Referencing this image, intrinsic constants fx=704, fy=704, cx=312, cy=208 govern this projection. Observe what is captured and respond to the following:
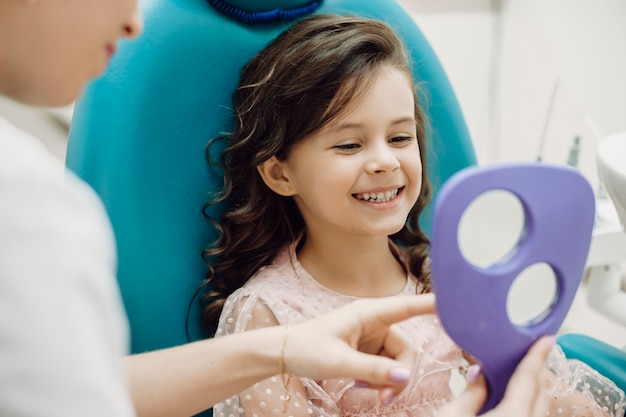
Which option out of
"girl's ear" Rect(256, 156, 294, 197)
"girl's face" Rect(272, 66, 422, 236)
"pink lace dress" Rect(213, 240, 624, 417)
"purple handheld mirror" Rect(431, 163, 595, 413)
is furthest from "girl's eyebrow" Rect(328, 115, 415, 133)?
"purple handheld mirror" Rect(431, 163, 595, 413)

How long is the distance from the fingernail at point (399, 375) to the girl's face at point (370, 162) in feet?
1.00

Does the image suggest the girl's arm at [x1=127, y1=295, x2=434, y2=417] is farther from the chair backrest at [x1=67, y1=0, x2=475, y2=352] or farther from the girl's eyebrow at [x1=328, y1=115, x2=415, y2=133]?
the girl's eyebrow at [x1=328, y1=115, x2=415, y2=133]

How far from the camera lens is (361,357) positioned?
57cm

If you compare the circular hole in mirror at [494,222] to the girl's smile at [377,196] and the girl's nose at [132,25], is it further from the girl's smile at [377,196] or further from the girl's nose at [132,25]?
the girl's nose at [132,25]

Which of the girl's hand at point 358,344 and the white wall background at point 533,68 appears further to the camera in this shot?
the white wall background at point 533,68

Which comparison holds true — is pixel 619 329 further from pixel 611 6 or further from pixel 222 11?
pixel 222 11

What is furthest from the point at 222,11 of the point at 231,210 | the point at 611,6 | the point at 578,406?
the point at 611,6

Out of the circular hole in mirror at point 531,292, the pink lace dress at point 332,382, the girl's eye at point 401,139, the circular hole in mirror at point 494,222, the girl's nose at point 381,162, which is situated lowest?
the circular hole in mirror at point 531,292

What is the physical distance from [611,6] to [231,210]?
1008 mm

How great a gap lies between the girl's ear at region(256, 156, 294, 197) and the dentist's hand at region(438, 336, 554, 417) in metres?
0.41

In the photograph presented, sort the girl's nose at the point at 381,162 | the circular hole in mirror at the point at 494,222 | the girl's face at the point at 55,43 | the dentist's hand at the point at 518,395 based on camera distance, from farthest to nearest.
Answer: the circular hole in mirror at the point at 494,222 → the girl's nose at the point at 381,162 → the dentist's hand at the point at 518,395 → the girl's face at the point at 55,43

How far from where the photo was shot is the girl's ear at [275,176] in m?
0.92

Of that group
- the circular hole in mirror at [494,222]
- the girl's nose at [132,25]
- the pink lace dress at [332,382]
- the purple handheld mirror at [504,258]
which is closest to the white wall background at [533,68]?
the circular hole in mirror at [494,222]

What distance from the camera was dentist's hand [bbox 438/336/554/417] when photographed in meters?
0.52
